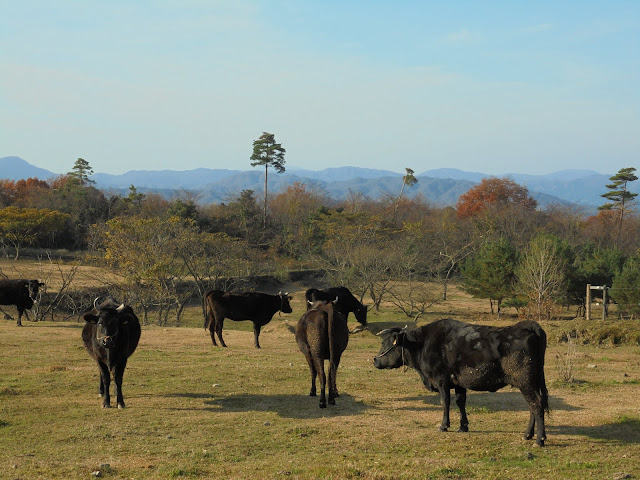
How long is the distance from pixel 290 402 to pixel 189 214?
57.3 metres

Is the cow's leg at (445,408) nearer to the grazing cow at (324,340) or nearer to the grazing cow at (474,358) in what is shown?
the grazing cow at (474,358)

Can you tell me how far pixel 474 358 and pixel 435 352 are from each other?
2.52 ft

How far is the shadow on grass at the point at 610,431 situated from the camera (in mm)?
9398

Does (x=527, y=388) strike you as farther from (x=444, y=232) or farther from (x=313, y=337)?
(x=444, y=232)

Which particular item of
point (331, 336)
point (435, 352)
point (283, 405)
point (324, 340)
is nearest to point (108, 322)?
point (283, 405)

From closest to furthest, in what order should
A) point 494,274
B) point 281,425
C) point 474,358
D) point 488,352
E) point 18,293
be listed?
point 488,352 < point 474,358 < point 281,425 < point 18,293 < point 494,274

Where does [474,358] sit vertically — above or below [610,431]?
above

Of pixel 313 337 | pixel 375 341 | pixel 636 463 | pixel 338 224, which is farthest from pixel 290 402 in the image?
pixel 338 224

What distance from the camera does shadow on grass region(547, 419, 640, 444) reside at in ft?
Answer: 30.8

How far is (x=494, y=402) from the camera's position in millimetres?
12078

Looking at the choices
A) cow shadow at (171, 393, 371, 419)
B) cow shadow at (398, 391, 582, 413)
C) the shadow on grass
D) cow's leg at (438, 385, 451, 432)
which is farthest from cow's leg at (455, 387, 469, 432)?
cow shadow at (171, 393, 371, 419)

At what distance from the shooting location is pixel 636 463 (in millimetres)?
8148

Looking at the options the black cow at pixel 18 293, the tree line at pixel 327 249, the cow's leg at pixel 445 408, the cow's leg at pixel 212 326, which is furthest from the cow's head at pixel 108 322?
the tree line at pixel 327 249

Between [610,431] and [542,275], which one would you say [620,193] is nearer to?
[542,275]
